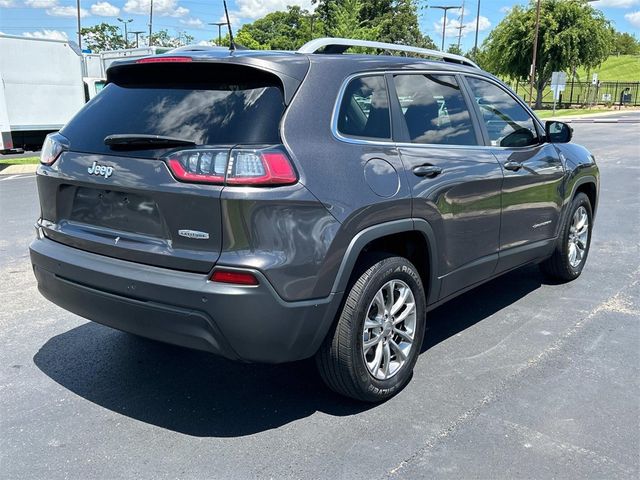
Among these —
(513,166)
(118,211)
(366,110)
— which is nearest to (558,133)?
(513,166)

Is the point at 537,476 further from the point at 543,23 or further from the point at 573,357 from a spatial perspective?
the point at 543,23

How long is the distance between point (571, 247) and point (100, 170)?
4215mm

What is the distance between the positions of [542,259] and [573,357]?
1.30 meters

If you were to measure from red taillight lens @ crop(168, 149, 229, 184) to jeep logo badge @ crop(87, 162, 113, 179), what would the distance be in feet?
1.31

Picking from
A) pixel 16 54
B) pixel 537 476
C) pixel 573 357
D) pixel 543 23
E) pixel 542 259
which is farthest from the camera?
pixel 543 23

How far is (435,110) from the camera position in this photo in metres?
3.87

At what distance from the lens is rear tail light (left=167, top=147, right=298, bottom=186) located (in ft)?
9.02

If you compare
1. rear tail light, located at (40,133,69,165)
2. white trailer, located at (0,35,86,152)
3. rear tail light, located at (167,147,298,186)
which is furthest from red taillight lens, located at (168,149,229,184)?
white trailer, located at (0,35,86,152)

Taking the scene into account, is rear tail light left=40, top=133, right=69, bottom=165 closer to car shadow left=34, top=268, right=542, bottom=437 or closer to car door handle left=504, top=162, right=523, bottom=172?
car shadow left=34, top=268, right=542, bottom=437

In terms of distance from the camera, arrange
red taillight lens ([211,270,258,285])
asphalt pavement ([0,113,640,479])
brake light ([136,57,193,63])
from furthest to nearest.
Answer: brake light ([136,57,193,63]), asphalt pavement ([0,113,640,479]), red taillight lens ([211,270,258,285])

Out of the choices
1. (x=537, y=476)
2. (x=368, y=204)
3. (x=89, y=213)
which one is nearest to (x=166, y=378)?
(x=89, y=213)

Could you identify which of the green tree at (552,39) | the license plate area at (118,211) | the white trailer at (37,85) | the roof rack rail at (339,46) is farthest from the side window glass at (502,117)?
the green tree at (552,39)

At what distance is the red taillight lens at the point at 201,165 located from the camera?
109 inches

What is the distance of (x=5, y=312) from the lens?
471cm
